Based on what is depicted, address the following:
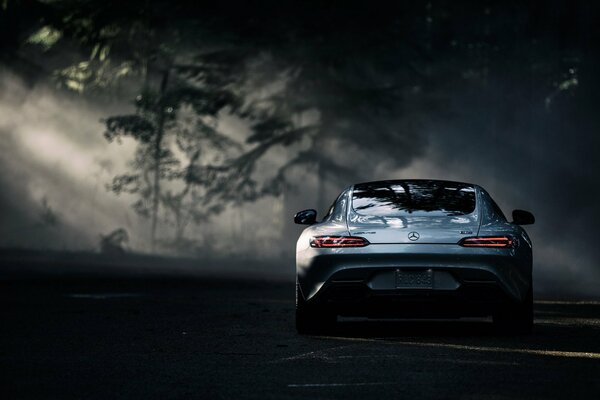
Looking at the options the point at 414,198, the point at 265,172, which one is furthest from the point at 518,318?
the point at 265,172

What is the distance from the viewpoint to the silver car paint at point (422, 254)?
1195 centimetres

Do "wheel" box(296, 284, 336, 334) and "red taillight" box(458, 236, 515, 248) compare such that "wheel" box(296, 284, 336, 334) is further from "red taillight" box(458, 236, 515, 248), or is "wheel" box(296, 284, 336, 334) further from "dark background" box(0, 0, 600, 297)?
"dark background" box(0, 0, 600, 297)

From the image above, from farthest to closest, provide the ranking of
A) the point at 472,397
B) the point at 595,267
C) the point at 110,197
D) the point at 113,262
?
the point at 110,197, the point at 595,267, the point at 113,262, the point at 472,397

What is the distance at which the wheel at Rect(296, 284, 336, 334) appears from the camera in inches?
495

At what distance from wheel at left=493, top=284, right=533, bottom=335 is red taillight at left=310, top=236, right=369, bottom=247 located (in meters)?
1.47

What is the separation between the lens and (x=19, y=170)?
6378 cm

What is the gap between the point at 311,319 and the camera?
498 inches

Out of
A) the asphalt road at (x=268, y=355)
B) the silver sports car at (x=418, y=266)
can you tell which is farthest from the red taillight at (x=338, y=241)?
the asphalt road at (x=268, y=355)

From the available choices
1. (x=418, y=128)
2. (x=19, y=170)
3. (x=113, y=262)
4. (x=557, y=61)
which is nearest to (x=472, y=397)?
(x=113, y=262)

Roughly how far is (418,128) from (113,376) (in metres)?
37.0

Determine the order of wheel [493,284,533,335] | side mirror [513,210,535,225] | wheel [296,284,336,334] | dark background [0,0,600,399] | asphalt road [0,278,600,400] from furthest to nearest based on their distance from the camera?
side mirror [513,210,535,225], wheel [296,284,336,334], wheel [493,284,533,335], dark background [0,0,600,399], asphalt road [0,278,600,400]

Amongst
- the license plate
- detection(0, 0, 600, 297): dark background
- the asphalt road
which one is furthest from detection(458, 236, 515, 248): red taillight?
detection(0, 0, 600, 297): dark background

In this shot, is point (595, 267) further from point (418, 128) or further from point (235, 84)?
point (235, 84)

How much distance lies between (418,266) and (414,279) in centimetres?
12
